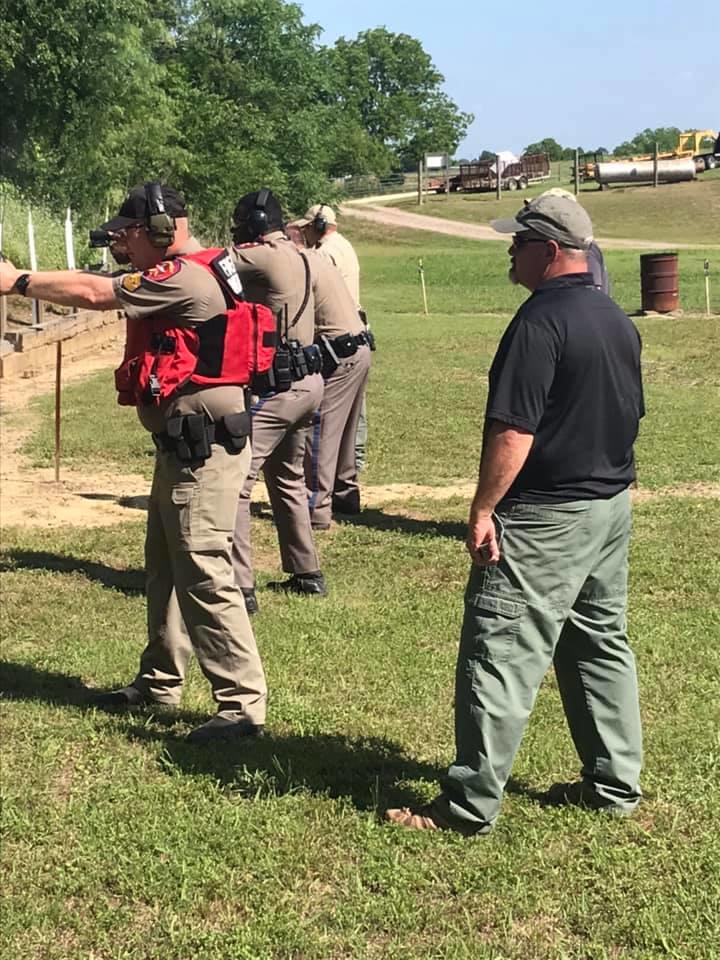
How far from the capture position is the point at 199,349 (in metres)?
4.41

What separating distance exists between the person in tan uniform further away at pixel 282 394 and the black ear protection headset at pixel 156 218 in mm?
1398

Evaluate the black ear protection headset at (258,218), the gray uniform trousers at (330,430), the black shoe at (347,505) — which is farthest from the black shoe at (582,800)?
the black shoe at (347,505)

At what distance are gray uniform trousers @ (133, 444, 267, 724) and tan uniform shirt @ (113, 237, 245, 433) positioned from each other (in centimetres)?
17

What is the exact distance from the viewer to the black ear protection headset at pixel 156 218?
4332mm

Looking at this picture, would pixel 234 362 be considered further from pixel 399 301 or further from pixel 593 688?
pixel 399 301

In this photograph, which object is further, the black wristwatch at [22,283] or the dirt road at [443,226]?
the dirt road at [443,226]

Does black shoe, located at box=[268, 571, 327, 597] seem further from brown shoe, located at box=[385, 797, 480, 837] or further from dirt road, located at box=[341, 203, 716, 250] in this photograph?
dirt road, located at box=[341, 203, 716, 250]

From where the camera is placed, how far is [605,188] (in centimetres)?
6188

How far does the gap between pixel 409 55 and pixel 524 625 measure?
116m

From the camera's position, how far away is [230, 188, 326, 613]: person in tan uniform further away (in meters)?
6.03

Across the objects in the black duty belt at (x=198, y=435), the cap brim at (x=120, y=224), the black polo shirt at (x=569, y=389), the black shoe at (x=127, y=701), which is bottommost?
the black shoe at (x=127, y=701)

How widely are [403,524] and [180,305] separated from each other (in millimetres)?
4098

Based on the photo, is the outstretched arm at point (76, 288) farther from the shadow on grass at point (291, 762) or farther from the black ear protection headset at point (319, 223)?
the black ear protection headset at point (319, 223)

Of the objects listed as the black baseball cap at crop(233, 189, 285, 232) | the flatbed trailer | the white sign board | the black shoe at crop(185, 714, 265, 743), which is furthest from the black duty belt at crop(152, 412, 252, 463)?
the white sign board
